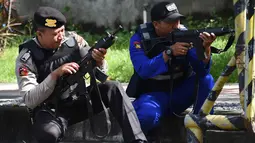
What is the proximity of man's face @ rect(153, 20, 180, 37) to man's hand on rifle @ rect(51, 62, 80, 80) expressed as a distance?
0.75 m

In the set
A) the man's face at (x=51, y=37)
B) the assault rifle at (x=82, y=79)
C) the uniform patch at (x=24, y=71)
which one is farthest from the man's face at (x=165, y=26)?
the uniform patch at (x=24, y=71)

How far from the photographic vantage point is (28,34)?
42.1 ft

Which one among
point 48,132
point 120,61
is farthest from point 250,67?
point 120,61

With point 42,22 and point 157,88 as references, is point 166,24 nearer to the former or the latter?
point 157,88

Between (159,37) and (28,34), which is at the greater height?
(159,37)

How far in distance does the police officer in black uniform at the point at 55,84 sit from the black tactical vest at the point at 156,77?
1.12 feet

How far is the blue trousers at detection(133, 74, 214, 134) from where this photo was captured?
480 cm

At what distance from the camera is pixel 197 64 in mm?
4855

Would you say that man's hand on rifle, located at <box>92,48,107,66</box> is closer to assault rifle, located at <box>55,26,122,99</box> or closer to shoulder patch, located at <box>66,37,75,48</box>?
assault rifle, located at <box>55,26,122,99</box>

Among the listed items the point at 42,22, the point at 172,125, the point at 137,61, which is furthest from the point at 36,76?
the point at 172,125

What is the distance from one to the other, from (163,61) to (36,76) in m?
0.94

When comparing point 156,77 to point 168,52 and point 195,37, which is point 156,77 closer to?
point 168,52

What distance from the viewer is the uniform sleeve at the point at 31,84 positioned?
4.53 meters

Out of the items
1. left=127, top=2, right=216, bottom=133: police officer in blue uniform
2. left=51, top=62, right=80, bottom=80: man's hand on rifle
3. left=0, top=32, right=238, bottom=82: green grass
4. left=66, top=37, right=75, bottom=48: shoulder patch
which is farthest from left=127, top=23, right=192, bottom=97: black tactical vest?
left=0, top=32, right=238, bottom=82: green grass
